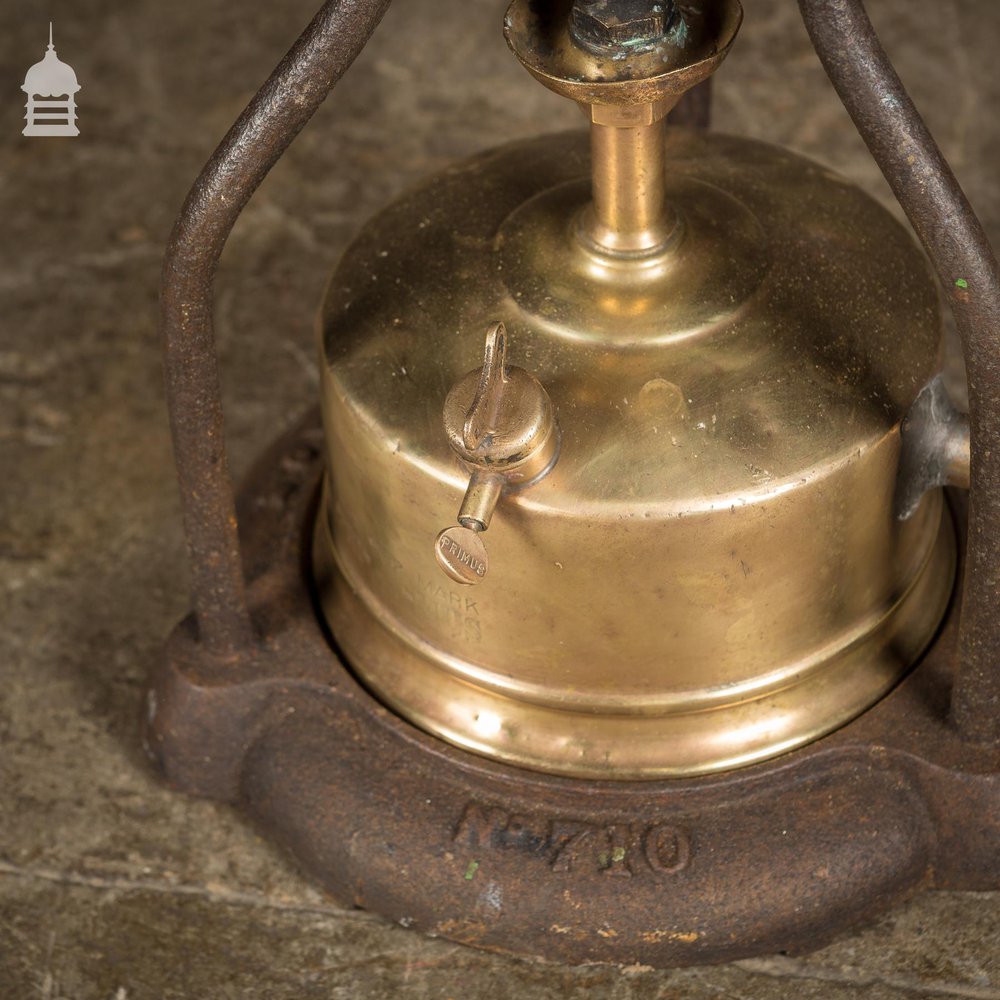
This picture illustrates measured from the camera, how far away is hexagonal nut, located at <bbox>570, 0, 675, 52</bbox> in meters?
1.25

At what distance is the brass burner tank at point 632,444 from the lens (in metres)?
1.31

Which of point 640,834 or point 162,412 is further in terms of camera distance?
point 162,412

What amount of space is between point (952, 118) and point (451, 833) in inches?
48.1

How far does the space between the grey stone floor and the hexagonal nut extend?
2.38 feet

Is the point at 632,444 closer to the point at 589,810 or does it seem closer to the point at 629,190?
the point at 629,190

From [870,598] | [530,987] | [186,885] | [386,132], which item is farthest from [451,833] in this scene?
[386,132]

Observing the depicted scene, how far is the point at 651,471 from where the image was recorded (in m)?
1.31

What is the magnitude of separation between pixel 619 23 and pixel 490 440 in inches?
11.9

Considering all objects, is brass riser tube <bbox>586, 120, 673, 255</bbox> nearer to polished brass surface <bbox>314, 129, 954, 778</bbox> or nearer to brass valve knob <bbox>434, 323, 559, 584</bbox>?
polished brass surface <bbox>314, 129, 954, 778</bbox>

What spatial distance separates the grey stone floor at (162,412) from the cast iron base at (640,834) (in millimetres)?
61
